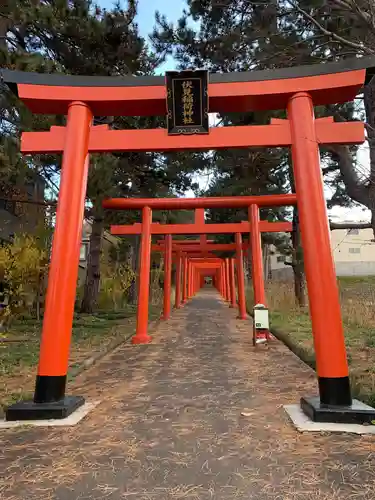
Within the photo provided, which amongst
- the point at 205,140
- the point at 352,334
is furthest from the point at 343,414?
the point at 352,334

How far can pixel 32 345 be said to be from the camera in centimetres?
775

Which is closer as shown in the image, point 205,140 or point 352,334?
point 205,140

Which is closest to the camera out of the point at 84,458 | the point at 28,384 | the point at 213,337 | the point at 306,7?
the point at 84,458

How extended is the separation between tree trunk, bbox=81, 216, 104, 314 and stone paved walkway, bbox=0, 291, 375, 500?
23.6ft

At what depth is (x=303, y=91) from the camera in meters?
4.33

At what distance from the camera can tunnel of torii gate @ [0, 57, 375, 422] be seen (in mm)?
3963

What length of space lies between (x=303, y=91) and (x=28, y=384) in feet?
15.7

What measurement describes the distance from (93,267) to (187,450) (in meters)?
9.86

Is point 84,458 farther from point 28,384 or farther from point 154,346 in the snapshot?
point 154,346

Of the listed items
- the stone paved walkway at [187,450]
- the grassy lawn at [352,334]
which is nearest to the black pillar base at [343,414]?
the stone paved walkway at [187,450]

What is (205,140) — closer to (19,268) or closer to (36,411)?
(36,411)

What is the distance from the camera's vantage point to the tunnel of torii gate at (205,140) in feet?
13.0

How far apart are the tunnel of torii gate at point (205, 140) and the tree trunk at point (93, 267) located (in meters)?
7.61

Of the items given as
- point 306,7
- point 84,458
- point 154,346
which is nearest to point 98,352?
point 154,346
